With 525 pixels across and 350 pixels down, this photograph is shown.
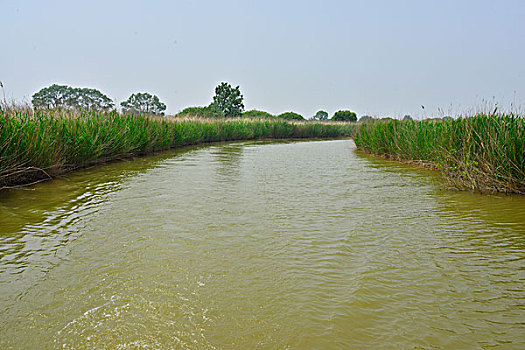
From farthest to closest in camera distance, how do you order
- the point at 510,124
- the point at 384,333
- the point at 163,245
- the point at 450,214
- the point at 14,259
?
the point at 510,124 → the point at 450,214 → the point at 163,245 → the point at 14,259 → the point at 384,333

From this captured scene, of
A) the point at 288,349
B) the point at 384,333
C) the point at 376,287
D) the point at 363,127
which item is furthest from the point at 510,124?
the point at 363,127

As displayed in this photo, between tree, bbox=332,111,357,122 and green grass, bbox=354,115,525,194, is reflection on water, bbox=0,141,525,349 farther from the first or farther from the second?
tree, bbox=332,111,357,122

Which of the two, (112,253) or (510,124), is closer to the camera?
(112,253)

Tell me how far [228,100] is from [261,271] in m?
42.0

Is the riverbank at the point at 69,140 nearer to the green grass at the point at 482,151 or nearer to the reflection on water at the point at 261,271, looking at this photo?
the reflection on water at the point at 261,271

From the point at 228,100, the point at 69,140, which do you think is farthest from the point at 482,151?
the point at 228,100

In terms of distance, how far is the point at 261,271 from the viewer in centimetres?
300

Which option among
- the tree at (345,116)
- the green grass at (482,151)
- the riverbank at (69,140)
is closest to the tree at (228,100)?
the tree at (345,116)

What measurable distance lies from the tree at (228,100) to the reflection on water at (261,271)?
127 ft

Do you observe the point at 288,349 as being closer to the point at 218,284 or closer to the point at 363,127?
the point at 218,284

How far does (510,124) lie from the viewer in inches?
246

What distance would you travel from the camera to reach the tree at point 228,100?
43.6 metres

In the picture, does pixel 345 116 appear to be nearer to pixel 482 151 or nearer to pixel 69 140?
pixel 482 151

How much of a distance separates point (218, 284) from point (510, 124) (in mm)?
5772
